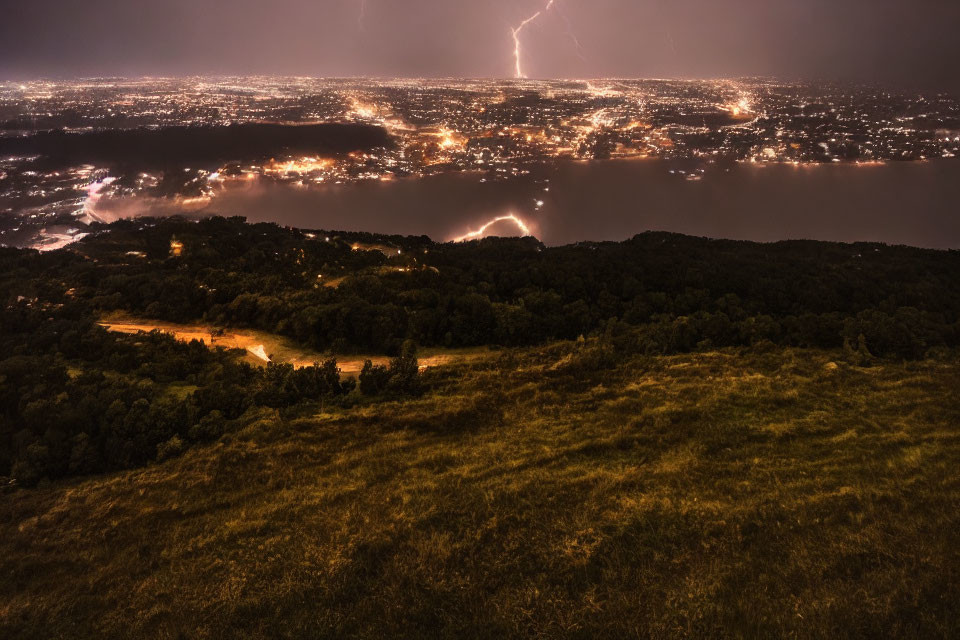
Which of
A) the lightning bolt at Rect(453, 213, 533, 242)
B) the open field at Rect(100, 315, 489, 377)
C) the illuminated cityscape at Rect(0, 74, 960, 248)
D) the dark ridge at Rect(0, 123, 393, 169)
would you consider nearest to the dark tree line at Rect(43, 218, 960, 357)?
the open field at Rect(100, 315, 489, 377)

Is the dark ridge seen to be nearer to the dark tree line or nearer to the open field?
the dark tree line

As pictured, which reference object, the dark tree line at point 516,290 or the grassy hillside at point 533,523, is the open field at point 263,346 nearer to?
the dark tree line at point 516,290

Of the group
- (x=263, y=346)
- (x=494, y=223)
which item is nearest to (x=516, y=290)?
(x=263, y=346)

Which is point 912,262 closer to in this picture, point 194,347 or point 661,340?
point 661,340

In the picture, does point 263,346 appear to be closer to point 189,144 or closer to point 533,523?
point 533,523

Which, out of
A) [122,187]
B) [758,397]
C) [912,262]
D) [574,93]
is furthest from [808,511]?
[574,93]

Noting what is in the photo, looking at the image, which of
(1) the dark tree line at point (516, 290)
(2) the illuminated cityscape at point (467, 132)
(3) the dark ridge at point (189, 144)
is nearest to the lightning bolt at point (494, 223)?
(2) the illuminated cityscape at point (467, 132)
